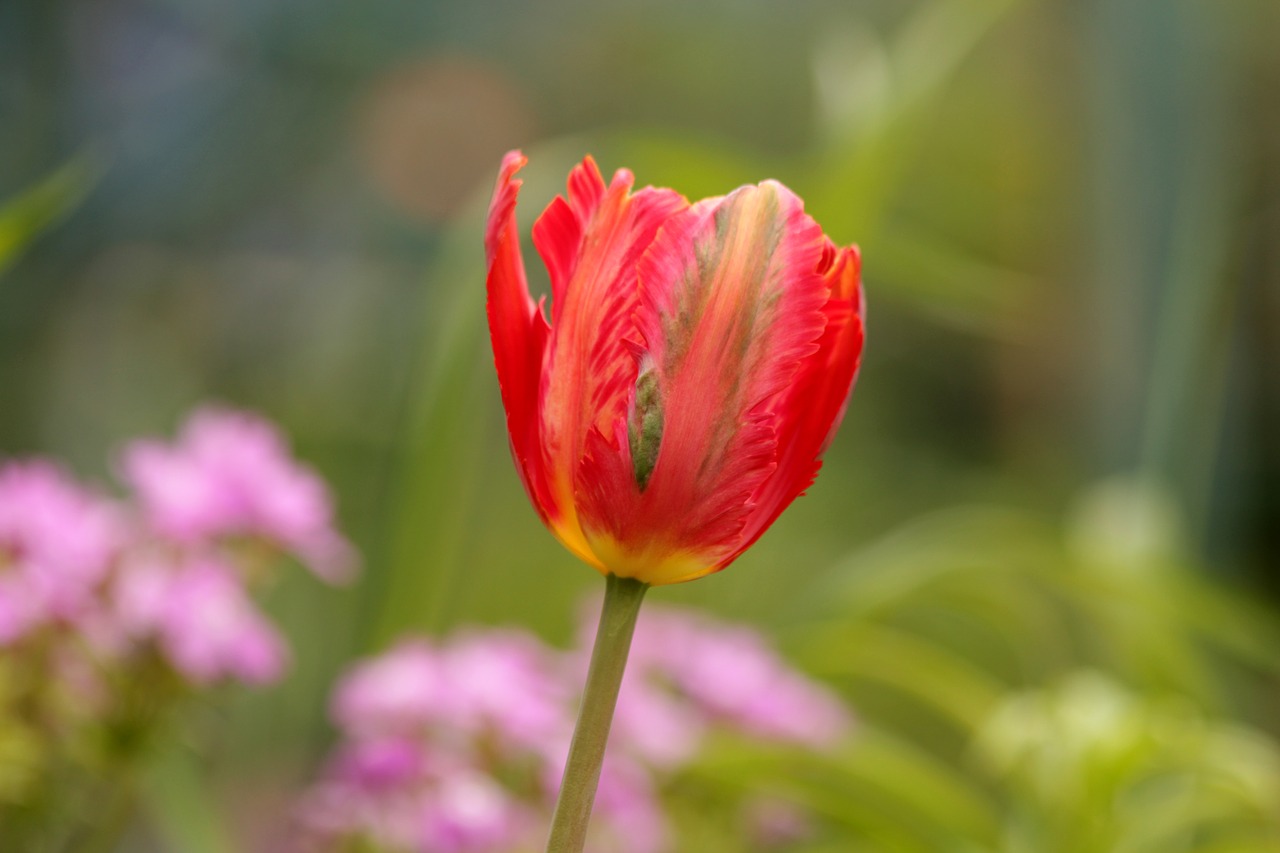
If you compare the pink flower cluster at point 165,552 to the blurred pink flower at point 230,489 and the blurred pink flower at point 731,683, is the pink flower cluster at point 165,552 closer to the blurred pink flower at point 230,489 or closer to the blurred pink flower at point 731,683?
the blurred pink flower at point 230,489

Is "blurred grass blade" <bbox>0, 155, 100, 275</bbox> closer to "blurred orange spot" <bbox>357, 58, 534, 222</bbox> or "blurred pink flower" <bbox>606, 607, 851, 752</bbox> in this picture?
"blurred pink flower" <bbox>606, 607, 851, 752</bbox>

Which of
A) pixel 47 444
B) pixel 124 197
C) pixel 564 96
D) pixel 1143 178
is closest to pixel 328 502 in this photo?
pixel 1143 178

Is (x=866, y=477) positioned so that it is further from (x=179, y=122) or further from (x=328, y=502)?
(x=328, y=502)

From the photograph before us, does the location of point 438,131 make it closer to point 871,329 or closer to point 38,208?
point 871,329

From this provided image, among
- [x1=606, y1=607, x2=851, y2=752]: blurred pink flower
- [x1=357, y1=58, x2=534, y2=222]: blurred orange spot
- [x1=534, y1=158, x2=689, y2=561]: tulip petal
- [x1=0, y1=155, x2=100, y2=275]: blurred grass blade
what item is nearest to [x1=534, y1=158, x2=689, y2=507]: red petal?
[x1=534, y1=158, x2=689, y2=561]: tulip petal

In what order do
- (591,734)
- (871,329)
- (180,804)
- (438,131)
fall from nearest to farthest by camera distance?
(591,734), (180,804), (438,131), (871,329)

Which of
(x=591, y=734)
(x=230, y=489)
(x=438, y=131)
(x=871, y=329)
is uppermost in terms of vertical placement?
(x=871, y=329)

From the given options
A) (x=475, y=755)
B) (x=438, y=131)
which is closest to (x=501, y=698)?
(x=475, y=755)
